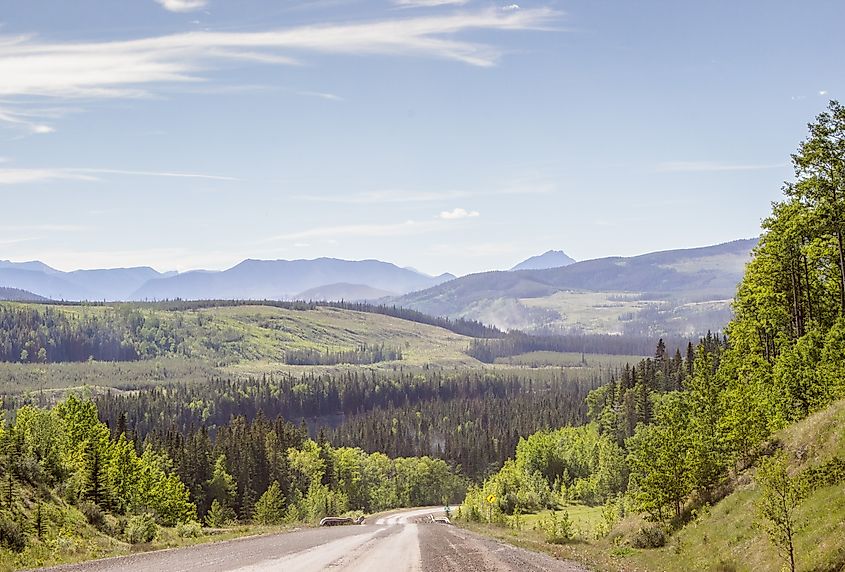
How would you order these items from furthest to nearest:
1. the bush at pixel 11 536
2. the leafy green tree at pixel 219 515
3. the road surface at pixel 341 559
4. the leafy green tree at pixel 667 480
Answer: the leafy green tree at pixel 219 515
the leafy green tree at pixel 667 480
the bush at pixel 11 536
the road surface at pixel 341 559

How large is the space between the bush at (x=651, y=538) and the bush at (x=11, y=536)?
1180 inches

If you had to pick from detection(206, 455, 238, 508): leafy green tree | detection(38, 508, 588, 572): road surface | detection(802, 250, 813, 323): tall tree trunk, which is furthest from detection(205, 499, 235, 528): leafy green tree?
detection(802, 250, 813, 323): tall tree trunk

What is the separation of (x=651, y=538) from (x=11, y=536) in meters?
31.2

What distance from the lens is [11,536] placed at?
1385 inches

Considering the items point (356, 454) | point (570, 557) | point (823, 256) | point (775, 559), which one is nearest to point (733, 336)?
point (823, 256)

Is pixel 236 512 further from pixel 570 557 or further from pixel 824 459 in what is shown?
pixel 824 459

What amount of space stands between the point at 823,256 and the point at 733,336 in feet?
59.6

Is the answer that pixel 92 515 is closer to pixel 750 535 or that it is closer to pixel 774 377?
pixel 750 535

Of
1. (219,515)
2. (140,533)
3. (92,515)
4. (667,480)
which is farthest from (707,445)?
(219,515)

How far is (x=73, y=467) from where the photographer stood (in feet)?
215

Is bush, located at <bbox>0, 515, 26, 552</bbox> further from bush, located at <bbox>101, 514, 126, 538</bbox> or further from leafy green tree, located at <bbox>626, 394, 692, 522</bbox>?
leafy green tree, located at <bbox>626, 394, 692, 522</bbox>

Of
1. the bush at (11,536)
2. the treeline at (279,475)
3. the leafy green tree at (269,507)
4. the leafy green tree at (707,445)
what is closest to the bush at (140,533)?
the bush at (11,536)

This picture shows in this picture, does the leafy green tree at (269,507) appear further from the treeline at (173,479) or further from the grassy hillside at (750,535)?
the grassy hillside at (750,535)

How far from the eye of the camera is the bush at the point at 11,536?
113 feet
